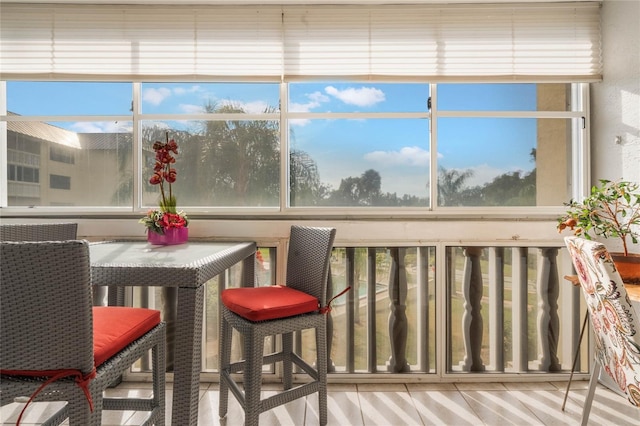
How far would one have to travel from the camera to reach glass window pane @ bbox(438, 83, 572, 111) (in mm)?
2398

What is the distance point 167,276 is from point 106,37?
1915 mm

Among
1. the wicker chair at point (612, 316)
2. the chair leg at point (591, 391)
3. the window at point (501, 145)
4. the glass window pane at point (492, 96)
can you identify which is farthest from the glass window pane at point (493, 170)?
the chair leg at point (591, 391)

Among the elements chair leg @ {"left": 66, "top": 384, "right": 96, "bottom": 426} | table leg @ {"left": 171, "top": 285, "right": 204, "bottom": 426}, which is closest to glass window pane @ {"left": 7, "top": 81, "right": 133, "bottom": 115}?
table leg @ {"left": 171, "top": 285, "right": 204, "bottom": 426}

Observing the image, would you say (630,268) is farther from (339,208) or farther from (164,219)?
(164,219)

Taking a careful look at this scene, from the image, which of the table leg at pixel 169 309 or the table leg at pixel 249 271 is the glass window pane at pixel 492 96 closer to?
the table leg at pixel 249 271

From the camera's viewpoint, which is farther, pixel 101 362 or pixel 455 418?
pixel 455 418

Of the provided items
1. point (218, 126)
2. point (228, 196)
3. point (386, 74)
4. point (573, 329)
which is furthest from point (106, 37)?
point (573, 329)

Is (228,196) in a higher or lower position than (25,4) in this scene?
lower

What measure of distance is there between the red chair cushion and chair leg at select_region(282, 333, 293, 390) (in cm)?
37

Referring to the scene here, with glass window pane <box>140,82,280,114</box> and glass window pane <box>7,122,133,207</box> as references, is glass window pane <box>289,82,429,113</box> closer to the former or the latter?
glass window pane <box>140,82,280,114</box>

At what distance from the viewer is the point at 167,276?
4.29 feet

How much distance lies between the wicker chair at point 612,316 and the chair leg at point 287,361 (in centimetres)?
148

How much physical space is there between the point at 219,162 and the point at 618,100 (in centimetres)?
257

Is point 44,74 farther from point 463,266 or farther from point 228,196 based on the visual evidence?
point 463,266
